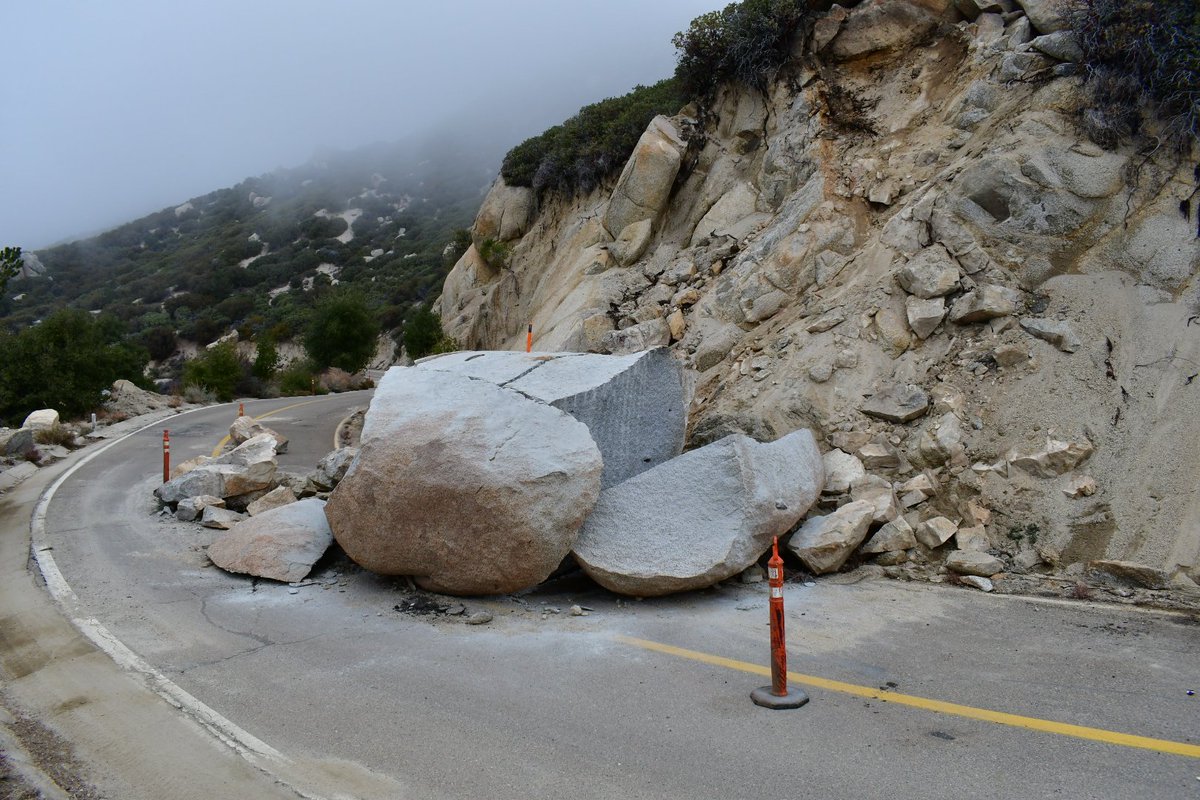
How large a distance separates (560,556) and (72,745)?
3822 millimetres

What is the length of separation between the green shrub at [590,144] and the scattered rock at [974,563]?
13838mm

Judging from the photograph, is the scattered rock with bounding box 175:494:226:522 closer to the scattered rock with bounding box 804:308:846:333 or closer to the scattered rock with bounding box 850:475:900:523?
the scattered rock with bounding box 850:475:900:523

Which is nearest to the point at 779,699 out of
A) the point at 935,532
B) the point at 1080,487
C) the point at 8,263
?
the point at 935,532

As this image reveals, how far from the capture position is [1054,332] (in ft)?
29.6

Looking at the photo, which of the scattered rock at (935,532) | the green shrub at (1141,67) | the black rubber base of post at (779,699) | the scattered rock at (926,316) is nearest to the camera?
the black rubber base of post at (779,699)

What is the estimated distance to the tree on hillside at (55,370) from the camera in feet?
79.3

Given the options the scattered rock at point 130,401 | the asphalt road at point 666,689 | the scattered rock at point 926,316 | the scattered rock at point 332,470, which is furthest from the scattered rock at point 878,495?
the scattered rock at point 130,401

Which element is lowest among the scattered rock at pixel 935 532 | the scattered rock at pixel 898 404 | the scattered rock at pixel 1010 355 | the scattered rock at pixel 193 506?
the scattered rock at pixel 935 532

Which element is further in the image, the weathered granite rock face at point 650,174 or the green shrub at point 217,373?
the green shrub at point 217,373

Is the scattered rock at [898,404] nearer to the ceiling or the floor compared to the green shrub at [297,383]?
nearer to the ceiling

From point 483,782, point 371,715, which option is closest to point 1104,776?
point 483,782

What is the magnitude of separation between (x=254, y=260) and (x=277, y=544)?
7340 centimetres

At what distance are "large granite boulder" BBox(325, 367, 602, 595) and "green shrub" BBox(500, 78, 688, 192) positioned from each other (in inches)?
531

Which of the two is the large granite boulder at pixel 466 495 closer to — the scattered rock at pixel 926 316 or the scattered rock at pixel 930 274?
the scattered rock at pixel 926 316
